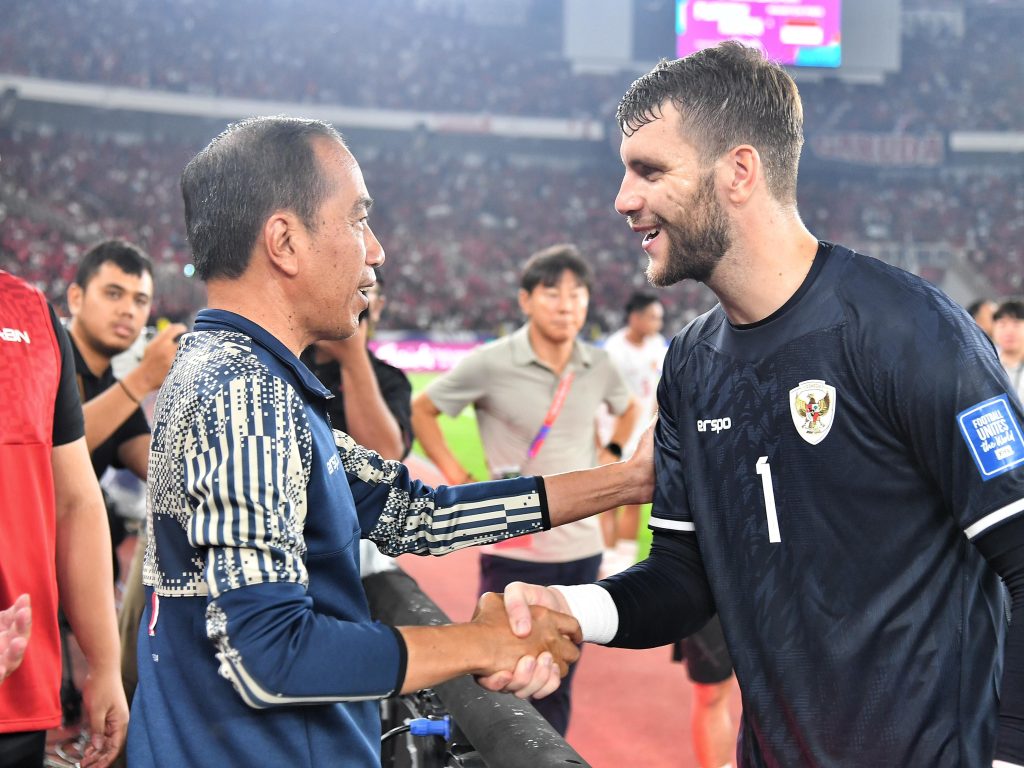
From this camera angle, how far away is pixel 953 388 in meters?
1.61

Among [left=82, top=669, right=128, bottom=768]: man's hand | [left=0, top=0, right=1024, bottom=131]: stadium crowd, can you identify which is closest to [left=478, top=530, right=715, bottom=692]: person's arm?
[left=82, top=669, right=128, bottom=768]: man's hand

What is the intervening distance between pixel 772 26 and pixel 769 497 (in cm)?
1933

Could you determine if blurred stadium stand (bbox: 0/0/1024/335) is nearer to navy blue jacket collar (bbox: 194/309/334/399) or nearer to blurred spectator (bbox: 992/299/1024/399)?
blurred spectator (bbox: 992/299/1024/399)

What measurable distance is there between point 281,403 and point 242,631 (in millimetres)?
350

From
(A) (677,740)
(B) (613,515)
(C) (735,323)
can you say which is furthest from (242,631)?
(B) (613,515)

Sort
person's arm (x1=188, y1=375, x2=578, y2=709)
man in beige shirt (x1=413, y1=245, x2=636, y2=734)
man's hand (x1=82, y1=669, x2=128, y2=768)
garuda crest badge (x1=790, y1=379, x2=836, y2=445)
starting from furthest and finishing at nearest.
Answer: man in beige shirt (x1=413, y1=245, x2=636, y2=734) < man's hand (x1=82, y1=669, x2=128, y2=768) < garuda crest badge (x1=790, y1=379, x2=836, y2=445) < person's arm (x1=188, y1=375, x2=578, y2=709)

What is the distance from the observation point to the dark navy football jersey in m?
1.63

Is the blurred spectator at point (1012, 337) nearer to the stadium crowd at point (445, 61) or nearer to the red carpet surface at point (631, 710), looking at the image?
the red carpet surface at point (631, 710)

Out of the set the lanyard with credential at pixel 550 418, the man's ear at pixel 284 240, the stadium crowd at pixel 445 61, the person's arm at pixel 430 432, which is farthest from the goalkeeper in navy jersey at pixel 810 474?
the stadium crowd at pixel 445 61

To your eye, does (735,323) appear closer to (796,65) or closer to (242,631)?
(242,631)

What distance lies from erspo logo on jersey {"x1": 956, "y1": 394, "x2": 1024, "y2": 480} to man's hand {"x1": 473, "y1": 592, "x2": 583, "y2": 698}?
2.88 feet

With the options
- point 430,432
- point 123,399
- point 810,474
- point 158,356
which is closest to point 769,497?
point 810,474

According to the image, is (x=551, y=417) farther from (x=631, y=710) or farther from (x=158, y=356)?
(x=158, y=356)

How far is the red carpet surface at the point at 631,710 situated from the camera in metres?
4.41
